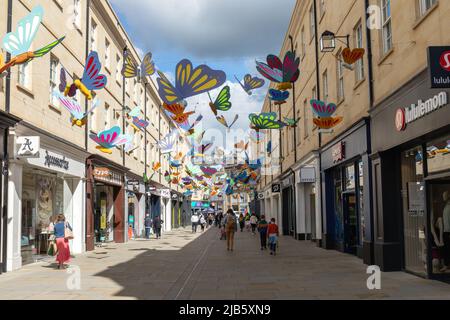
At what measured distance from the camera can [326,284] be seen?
11578 millimetres

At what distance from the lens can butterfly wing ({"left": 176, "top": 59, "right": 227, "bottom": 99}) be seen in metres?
13.7

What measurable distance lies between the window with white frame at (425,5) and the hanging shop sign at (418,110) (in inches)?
76.3

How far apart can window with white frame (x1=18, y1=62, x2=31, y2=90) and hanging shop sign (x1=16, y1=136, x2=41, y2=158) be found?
202 centimetres

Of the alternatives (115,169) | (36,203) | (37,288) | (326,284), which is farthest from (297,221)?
(37,288)

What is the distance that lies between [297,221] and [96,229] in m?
10.8

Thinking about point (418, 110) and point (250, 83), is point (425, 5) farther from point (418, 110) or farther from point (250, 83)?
point (250, 83)

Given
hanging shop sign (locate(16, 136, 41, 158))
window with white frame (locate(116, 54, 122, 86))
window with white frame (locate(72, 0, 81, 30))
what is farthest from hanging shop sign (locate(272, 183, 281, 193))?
hanging shop sign (locate(16, 136, 41, 158))

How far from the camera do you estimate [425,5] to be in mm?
11242

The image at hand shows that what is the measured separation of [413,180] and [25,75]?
12045mm

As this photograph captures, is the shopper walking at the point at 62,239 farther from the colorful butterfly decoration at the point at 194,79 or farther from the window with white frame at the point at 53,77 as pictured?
the colorful butterfly decoration at the point at 194,79

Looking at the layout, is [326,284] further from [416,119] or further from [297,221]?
[297,221]

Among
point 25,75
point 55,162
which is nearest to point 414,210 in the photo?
point 55,162

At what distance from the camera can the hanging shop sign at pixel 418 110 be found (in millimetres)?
10102

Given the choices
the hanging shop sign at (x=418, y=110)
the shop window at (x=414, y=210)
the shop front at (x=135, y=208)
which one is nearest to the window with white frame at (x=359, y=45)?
the shop window at (x=414, y=210)
